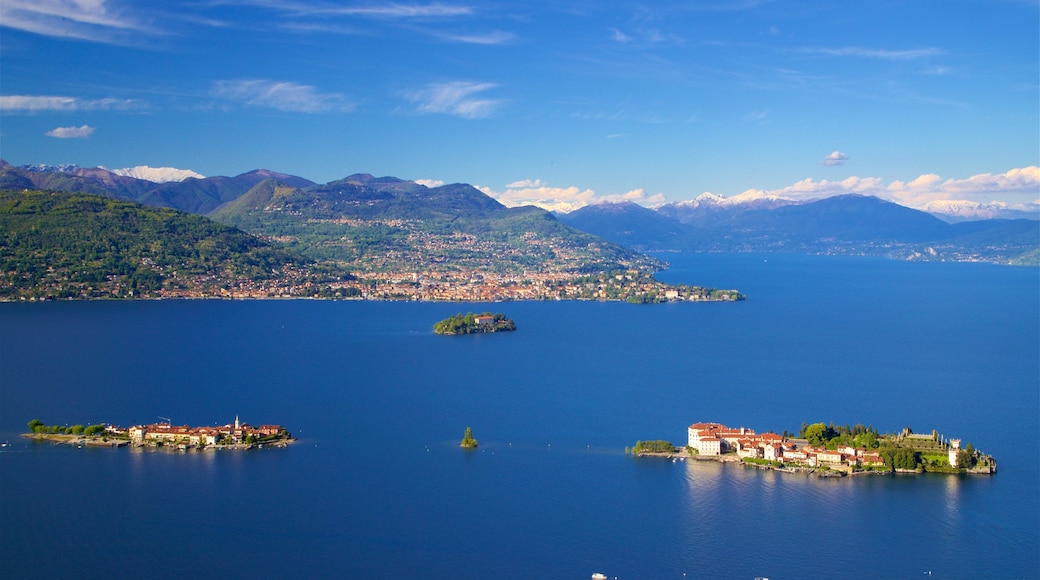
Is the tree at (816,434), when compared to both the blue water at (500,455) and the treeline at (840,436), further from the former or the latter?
the blue water at (500,455)

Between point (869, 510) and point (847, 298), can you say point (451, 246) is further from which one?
point (869, 510)

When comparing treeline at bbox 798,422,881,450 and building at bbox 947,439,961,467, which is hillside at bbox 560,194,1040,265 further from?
building at bbox 947,439,961,467

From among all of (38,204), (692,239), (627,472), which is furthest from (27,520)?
(692,239)

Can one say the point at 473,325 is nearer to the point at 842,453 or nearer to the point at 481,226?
the point at 842,453

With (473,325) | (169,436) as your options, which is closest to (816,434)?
(169,436)

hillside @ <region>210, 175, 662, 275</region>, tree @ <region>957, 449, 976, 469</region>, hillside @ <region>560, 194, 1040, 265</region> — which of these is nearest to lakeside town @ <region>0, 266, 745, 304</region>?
hillside @ <region>210, 175, 662, 275</region>
